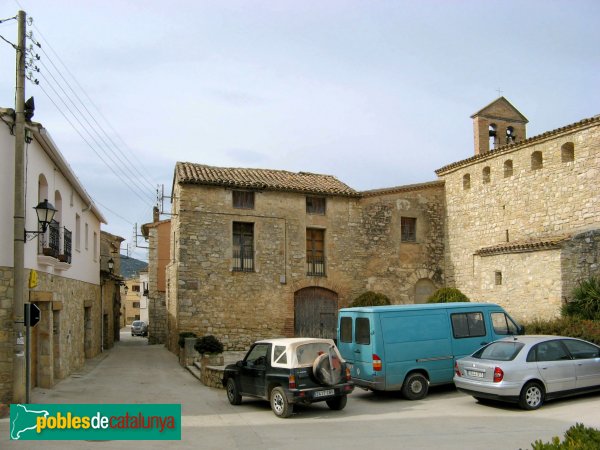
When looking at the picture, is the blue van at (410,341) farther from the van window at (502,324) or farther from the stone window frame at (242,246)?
the stone window frame at (242,246)

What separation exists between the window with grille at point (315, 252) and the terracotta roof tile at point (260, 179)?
5.49 feet

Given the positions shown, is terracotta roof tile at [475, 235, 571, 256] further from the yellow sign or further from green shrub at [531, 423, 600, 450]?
the yellow sign

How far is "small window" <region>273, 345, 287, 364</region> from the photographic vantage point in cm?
1112

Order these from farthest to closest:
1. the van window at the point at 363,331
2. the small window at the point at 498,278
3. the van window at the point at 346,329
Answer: the small window at the point at 498,278 < the van window at the point at 346,329 < the van window at the point at 363,331

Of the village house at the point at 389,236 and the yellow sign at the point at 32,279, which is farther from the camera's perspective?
the village house at the point at 389,236

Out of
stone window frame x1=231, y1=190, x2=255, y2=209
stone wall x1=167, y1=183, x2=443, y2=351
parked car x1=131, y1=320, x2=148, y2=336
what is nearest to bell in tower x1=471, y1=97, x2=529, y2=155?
stone wall x1=167, y1=183, x2=443, y2=351

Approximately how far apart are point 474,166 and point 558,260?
21.0 feet

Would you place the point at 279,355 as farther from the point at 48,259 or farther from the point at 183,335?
the point at 183,335

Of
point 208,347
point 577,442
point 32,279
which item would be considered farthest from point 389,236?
point 577,442

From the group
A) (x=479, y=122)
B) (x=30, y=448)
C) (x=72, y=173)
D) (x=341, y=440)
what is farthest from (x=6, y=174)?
(x=479, y=122)

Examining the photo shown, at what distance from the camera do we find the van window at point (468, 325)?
522 inches

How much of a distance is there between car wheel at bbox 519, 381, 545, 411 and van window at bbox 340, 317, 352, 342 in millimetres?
3976

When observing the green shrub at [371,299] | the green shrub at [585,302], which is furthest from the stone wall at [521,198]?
the green shrub at [371,299]

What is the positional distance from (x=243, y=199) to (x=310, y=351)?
37.6ft
